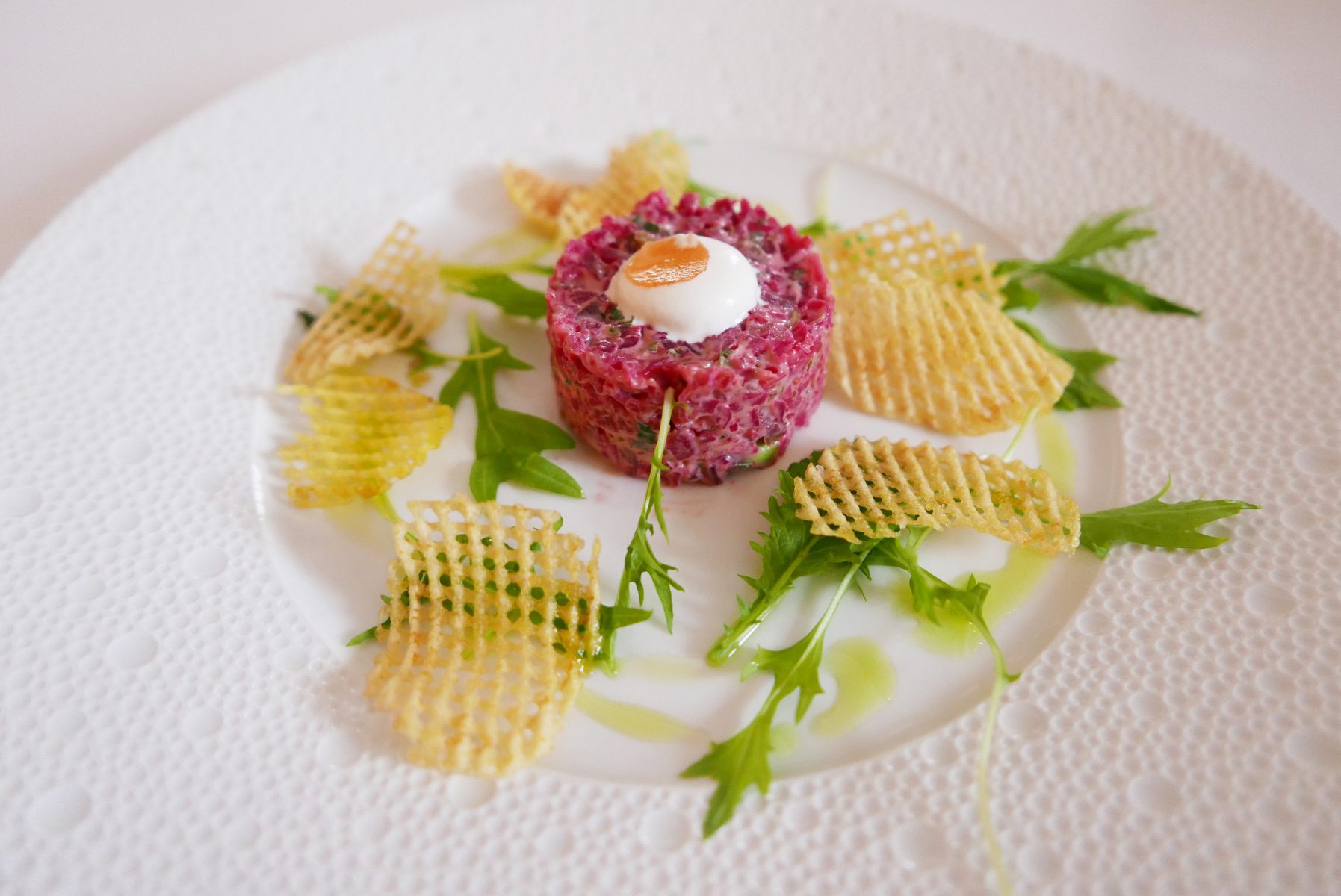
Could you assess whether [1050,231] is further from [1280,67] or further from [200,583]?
[200,583]

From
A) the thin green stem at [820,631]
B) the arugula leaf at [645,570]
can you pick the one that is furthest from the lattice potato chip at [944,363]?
the arugula leaf at [645,570]

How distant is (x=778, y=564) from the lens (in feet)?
8.05

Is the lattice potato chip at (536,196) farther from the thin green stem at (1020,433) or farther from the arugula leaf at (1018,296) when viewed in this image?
the thin green stem at (1020,433)

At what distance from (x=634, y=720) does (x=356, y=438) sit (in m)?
1.12

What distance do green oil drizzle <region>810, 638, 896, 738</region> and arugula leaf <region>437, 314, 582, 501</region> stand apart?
32.9 inches

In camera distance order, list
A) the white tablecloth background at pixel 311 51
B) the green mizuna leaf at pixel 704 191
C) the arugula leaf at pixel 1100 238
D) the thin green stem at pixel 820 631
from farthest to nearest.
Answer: the white tablecloth background at pixel 311 51 → the green mizuna leaf at pixel 704 191 → the arugula leaf at pixel 1100 238 → the thin green stem at pixel 820 631

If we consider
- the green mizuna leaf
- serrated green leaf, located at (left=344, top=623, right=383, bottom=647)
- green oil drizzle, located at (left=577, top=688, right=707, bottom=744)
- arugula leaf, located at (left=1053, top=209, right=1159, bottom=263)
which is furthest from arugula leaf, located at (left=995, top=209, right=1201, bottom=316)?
serrated green leaf, located at (left=344, top=623, right=383, bottom=647)

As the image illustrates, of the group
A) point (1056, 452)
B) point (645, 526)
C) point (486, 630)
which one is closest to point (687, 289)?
point (645, 526)

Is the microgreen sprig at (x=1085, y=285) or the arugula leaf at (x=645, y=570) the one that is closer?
the arugula leaf at (x=645, y=570)

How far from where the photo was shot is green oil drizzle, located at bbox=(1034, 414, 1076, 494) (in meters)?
2.76

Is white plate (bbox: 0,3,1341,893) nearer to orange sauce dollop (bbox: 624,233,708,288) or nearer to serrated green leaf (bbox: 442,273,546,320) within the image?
serrated green leaf (bbox: 442,273,546,320)

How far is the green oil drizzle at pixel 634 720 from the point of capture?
2.29 m

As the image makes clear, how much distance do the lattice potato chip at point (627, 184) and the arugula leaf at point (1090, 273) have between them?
1.12m

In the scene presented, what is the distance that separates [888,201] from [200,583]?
8.29ft
